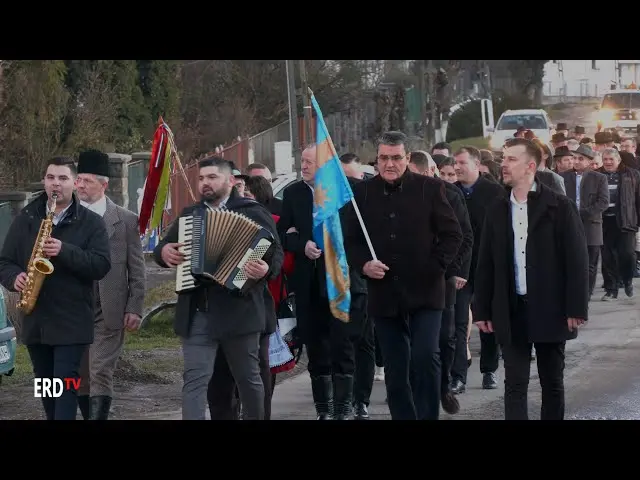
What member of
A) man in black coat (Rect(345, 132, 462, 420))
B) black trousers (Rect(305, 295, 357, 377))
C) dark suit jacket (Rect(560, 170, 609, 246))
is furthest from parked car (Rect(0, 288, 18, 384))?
dark suit jacket (Rect(560, 170, 609, 246))

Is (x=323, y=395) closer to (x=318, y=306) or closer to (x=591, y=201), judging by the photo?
(x=318, y=306)

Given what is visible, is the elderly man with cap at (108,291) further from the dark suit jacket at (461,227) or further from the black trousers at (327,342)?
the dark suit jacket at (461,227)

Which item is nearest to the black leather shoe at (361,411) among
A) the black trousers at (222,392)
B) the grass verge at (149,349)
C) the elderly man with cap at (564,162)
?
the black trousers at (222,392)

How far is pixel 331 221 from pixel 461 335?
231 centimetres

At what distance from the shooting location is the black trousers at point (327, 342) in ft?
33.6

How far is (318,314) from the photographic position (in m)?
10.4

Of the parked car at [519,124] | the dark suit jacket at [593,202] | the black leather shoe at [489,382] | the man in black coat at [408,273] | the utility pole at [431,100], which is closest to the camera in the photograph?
the man in black coat at [408,273]

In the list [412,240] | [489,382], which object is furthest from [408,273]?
[489,382]

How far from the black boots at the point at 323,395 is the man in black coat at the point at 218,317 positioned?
1.73m

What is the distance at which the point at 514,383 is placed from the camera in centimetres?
852
